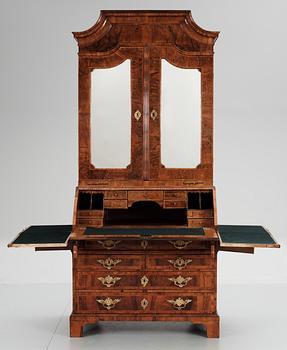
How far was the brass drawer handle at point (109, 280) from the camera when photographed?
20.9 feet

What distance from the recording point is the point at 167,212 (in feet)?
23.2

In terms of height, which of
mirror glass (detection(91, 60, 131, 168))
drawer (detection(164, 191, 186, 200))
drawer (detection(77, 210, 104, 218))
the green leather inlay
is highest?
mirror glass (detection(91, 60, 131, 168))

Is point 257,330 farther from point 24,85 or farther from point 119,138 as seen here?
point 24,85

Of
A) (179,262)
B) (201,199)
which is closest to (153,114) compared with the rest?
(201,199)

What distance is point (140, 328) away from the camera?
665 cm

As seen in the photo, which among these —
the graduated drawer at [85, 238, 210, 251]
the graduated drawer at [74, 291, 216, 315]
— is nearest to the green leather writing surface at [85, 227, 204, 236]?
the graduated drawer at [85, 238, 210, 251]

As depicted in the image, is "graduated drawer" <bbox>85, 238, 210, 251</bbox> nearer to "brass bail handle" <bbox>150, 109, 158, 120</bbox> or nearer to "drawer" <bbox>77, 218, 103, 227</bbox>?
"drawer" <bbox>77, 218, 103, 227</bbox>

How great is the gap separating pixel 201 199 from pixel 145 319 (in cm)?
95

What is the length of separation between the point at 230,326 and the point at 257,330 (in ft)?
0.69

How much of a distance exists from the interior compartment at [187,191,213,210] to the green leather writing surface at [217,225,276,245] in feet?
0.61

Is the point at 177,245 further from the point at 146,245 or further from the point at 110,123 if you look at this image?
the point at 110,123

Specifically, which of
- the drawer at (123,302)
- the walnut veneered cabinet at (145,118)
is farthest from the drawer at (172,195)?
the drawer at (123,302)

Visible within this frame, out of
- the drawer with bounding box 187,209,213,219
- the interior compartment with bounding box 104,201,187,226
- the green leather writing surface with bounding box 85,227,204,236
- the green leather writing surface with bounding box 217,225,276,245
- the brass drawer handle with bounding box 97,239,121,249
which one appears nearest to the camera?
the green leather writing surface with bounding box 217,225,276,245

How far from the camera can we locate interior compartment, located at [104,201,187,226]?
7.00 meters
